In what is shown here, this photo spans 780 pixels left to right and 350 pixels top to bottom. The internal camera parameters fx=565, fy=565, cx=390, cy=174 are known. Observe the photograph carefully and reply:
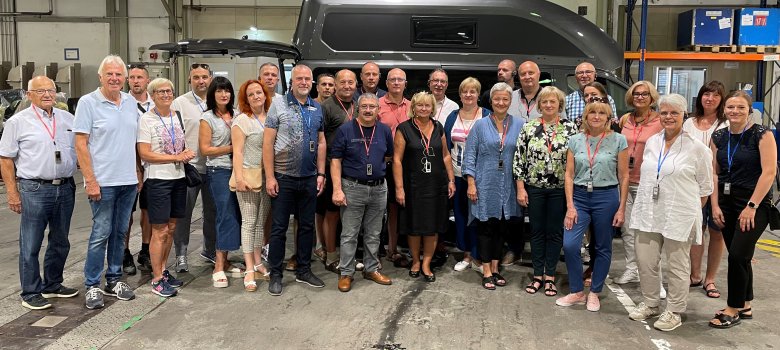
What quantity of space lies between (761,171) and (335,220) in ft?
10.2

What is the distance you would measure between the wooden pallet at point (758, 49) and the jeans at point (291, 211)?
10.7 m

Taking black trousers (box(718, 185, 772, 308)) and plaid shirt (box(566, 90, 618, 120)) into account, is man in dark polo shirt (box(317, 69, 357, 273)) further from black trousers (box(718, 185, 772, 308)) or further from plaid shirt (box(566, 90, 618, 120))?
black trousers (box(718, 185, 772, 308))

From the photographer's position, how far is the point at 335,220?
15.9 ft

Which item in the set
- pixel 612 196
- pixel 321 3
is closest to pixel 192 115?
pixel 321 3

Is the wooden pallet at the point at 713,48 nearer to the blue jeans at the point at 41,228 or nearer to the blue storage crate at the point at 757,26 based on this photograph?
the blue storage crate at the point at 757,26

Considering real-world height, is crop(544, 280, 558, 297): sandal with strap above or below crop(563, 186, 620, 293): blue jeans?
below

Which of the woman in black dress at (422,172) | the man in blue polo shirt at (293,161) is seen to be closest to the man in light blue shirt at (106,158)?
the man in blue polo shirt at (293,161)

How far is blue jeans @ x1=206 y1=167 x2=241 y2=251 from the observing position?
436 cm

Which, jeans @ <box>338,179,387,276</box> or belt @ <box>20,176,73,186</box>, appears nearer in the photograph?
A: belt @ <box>20,176,73,186</box>

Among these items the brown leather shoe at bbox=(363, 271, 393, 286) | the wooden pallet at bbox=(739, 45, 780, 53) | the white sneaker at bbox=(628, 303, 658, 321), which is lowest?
the white sneaker at bbox=(628, 303, 658, 321)

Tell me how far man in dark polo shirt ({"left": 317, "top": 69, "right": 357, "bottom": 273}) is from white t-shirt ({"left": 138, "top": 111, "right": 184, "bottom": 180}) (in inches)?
43.5

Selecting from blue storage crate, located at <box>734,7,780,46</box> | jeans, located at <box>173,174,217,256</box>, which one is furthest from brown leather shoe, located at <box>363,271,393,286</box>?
blue storage crate, located at <box>734,7,780,46</box>

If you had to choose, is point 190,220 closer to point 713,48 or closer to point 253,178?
point 253,178

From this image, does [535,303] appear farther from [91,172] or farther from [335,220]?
[91,172]
